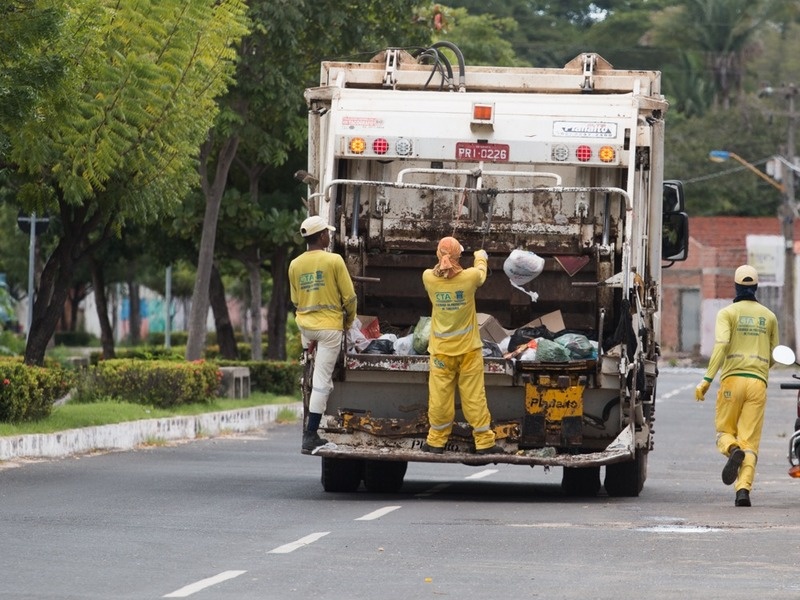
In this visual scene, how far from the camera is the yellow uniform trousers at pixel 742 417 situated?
1375cm

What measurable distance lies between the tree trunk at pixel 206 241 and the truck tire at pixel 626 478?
1300 cm

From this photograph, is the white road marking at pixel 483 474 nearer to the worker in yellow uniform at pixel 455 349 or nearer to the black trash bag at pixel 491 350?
the black trash bag at pixel 491 350

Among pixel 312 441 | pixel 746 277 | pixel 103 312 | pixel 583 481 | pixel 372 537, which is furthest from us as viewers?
pixel 103 312

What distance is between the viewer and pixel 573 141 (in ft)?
45.8

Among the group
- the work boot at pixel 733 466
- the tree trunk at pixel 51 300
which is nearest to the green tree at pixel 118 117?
the tree trunk at pixel 51 300

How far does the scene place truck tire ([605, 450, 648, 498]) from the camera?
1472 cm

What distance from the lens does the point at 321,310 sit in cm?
1358

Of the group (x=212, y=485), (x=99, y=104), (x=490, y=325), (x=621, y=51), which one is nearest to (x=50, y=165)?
(x=99, y=104)

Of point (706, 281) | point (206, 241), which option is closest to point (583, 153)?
point (206, 241)

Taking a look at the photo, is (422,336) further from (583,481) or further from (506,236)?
(583,481)

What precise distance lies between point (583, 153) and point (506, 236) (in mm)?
868

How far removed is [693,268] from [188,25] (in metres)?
52.6

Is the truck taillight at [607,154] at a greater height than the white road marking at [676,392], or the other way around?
the truck taillight at [607,154]

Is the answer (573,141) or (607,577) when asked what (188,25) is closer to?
(573,141)
